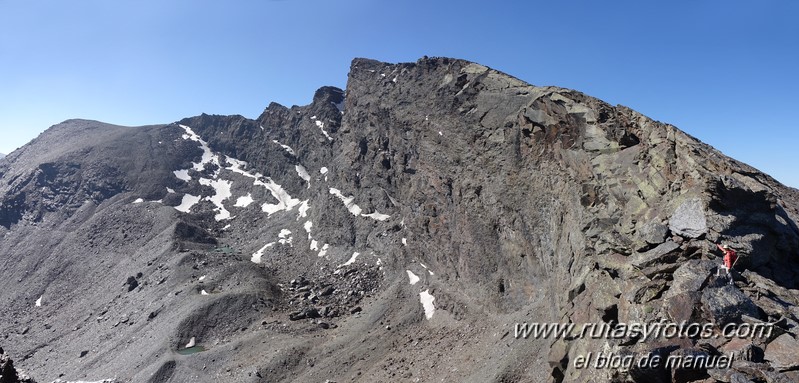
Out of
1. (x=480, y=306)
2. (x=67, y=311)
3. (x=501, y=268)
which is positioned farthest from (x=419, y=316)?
(x=67, y=311)

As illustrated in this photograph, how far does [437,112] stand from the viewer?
62.7m

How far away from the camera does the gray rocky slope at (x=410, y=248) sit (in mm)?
18797

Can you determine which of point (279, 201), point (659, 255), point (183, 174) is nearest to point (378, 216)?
point (279, 201)

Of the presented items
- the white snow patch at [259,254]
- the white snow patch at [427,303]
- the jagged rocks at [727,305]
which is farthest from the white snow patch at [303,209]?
the jagged rocks at [727,305]

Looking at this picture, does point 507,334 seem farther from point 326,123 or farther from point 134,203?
point 134,203

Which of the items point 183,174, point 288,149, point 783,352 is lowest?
point 783,352

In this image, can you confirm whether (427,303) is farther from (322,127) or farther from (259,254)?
(322,127)

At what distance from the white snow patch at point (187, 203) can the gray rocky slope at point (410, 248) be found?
61 cm

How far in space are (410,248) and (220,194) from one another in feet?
243

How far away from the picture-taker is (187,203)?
109m

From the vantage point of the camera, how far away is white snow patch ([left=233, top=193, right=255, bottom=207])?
356ft

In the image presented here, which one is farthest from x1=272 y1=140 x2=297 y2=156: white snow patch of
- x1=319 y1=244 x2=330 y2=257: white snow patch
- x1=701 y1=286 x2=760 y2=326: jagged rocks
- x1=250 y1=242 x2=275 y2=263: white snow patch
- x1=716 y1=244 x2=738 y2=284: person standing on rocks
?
x1=701 y1=286 x2=760 y2=326: jagged rocks

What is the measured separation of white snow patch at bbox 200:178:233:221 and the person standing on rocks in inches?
4024

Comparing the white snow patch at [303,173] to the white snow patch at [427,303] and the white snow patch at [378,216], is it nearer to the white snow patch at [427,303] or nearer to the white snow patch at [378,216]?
the white snow patch at [378,216]
